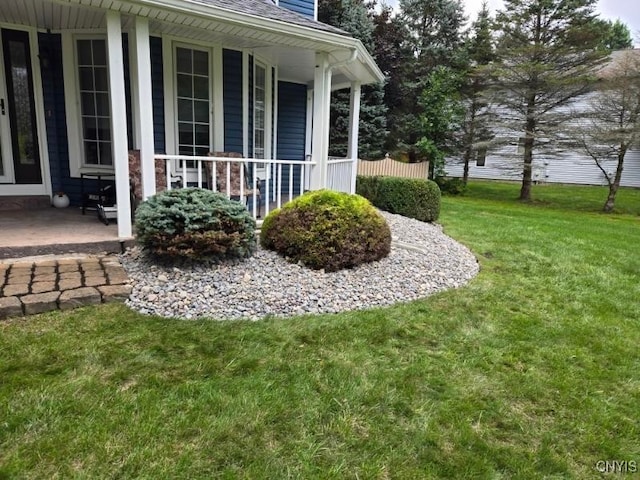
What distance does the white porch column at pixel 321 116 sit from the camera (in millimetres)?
5422

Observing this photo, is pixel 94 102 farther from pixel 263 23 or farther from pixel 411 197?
pixel 411 197

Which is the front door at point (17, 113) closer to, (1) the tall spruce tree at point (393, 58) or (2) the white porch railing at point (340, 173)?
(2) the white porch railing at point (340, 173)

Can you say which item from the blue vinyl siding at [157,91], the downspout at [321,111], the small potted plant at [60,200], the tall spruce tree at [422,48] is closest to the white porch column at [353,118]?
the downspout at [321,111]

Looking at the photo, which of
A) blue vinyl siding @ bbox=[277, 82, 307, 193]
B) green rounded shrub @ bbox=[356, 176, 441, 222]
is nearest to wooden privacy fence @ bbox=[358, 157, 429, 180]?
blue vinyl siding @ bbox=[277, 82, 307, 193]

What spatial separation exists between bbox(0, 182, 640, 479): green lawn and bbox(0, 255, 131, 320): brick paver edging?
0.12 m

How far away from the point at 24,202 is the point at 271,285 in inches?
154

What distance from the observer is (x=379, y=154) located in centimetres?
1661

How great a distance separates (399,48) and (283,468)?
1939 centimetres

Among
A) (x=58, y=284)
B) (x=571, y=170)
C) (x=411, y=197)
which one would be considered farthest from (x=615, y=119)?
(x=58, y=284)

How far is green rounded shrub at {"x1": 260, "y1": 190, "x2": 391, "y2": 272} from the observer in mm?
4258

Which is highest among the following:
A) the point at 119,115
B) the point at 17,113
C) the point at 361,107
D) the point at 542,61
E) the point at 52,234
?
the point at 542,61

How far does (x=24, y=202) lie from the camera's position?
18.1 feet

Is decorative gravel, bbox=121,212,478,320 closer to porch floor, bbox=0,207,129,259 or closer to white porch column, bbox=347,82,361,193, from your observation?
porch floor, bbox=0,207,129,259

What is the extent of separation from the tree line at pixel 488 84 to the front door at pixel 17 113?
11.4m
